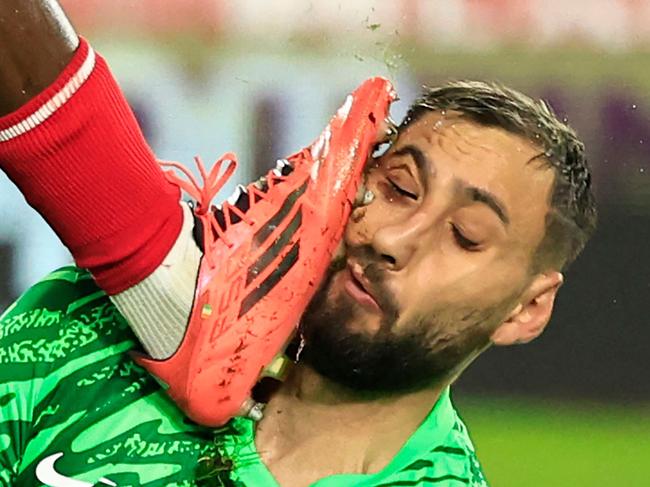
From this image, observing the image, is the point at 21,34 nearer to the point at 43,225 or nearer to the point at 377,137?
the point at 377,137

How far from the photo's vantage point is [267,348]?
0.73 meters

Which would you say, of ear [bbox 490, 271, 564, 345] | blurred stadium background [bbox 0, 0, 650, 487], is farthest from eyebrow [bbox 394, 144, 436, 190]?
blurred stadium background [bbox 0, 0, 650, 487]

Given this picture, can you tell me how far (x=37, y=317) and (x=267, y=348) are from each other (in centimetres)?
16

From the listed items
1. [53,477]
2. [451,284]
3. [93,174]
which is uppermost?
[93,174]

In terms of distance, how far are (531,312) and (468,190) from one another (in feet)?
0.41

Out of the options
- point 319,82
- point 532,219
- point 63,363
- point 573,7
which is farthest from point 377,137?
point 573,7

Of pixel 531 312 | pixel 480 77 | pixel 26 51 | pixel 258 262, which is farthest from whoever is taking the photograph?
pixel 480 77

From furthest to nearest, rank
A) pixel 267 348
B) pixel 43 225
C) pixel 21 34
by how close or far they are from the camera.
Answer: pixel 43 225 → pixel 267 348 → pixel 21 34

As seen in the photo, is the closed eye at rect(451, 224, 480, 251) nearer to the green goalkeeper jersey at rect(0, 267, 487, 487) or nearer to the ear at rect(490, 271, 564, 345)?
the ear at rect(490, 271, 564, 345)

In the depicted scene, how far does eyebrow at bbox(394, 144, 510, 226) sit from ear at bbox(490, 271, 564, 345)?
72 millimetres

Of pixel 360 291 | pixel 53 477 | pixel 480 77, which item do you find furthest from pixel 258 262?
pixel 480 77

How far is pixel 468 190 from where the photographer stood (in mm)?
752

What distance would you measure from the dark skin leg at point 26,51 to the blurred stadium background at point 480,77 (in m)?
0.62

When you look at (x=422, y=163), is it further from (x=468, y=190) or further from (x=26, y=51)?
(x=26, y=51)
